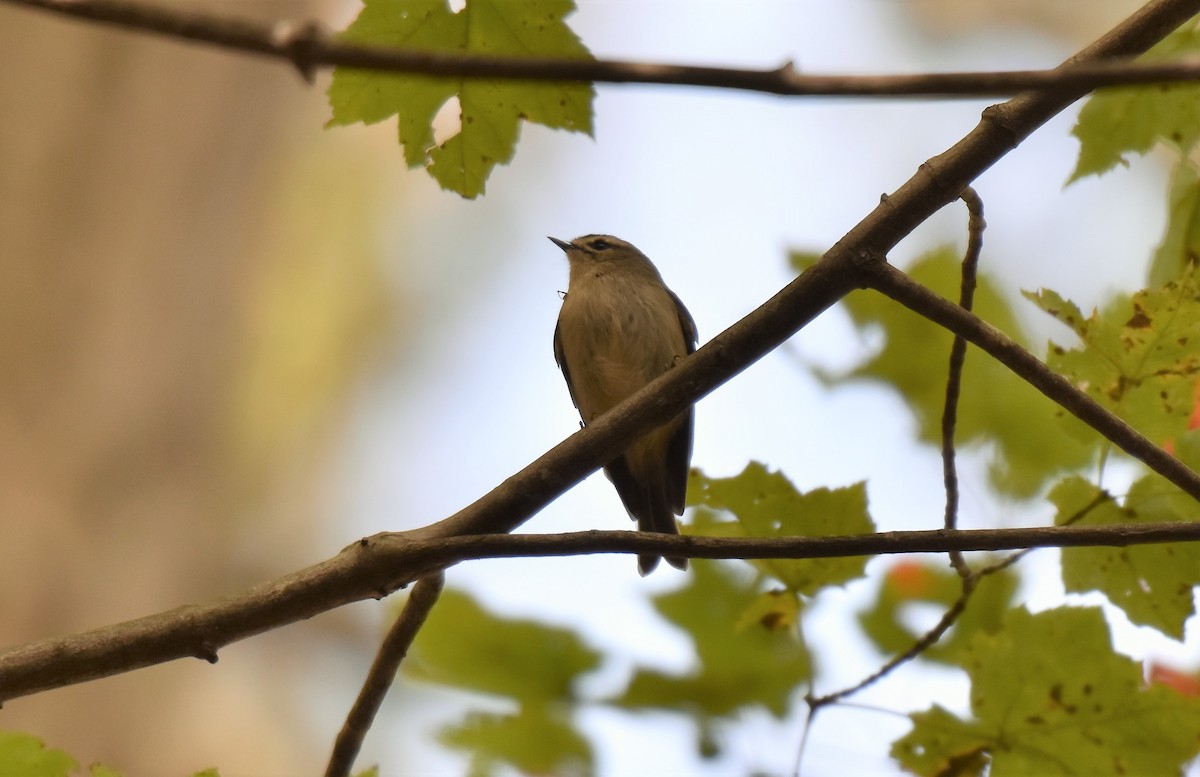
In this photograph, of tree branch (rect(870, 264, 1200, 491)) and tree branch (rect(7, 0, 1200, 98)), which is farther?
tree branch (rect(870, 264, 1200, 491))

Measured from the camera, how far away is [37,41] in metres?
5.87

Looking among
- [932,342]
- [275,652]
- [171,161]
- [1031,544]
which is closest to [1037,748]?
[1031,544]

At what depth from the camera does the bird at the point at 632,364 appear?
4410 millimetres

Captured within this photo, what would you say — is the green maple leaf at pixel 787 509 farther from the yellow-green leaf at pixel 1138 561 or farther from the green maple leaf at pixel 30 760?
the green maple leaf at pixel 30 760

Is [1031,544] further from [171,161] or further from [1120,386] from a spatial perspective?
[171,161]

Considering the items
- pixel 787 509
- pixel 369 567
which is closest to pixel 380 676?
pixel 369 567

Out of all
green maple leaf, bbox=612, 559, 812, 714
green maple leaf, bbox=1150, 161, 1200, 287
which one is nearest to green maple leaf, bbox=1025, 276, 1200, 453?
green maple leaf, bbox=1150, 161, 1200, 287

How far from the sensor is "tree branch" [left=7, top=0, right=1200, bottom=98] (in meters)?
0.91

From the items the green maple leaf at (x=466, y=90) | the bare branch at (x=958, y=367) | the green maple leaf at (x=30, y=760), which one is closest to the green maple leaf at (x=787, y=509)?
the bare branch at (x=958, y=367)

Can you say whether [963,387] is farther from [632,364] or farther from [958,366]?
[632,364]

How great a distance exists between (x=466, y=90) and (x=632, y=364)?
232 cm

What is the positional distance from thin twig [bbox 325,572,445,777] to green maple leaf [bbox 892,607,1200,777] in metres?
1.14

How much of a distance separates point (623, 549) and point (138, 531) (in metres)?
4.67

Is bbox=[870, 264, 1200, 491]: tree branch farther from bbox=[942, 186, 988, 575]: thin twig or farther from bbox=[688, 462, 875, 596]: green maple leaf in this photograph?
bbox=[688, 462, 875, 596]: green maple leaf
